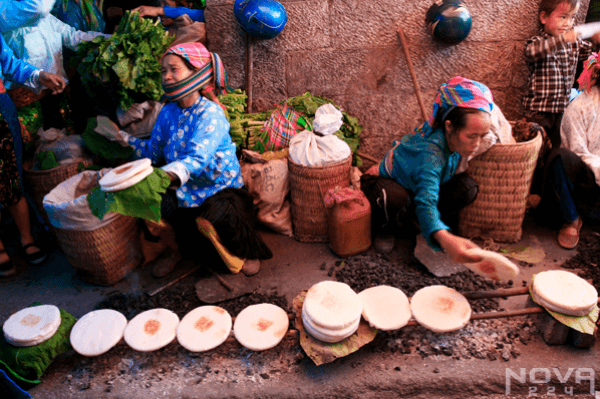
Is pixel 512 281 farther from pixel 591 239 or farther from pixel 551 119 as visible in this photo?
pixel 551 119

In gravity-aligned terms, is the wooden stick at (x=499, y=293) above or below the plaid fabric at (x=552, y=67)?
below

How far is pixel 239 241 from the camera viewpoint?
3479 millimetres

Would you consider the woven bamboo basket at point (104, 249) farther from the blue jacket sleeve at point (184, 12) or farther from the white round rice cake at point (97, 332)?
the blue jacket sleeve at point (184, 12)

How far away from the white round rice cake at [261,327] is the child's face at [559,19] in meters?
3.71

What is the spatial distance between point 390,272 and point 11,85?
144 inches

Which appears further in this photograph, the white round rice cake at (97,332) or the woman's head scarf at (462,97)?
the woman's head scarf at (462,97)

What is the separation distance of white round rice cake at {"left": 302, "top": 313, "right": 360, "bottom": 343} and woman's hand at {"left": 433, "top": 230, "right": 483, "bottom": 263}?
2.20ft

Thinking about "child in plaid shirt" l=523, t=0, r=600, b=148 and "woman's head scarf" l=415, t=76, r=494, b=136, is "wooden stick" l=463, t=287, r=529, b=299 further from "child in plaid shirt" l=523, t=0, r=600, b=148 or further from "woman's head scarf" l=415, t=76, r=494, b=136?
"child in plaid shirt" l=523, t=0, r=600, b=148

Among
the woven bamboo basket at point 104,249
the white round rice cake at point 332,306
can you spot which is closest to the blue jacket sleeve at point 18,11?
the woven bamboo basket at point 104,249

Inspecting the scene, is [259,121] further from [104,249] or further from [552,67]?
[552,67]

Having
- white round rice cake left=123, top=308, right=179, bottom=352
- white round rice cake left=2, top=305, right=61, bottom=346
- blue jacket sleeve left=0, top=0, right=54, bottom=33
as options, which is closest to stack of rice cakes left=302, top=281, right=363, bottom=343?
white round rice cake left=123, top=308, right=179, bottom=352

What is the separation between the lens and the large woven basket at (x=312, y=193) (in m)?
3.78

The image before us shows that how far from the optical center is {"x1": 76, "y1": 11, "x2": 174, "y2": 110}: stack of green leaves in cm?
383

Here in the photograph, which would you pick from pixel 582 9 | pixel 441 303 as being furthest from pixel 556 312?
pixel 582 9
